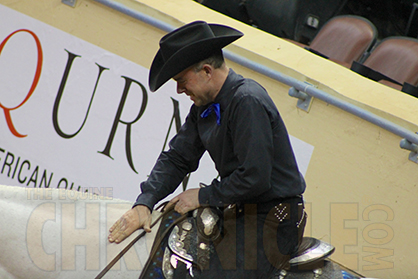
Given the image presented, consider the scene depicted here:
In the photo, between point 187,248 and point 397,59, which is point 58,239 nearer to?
point 187,248

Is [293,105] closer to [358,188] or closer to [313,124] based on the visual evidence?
[313,124]

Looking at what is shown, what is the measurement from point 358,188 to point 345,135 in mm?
357

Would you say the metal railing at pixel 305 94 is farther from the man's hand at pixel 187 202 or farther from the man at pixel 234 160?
the man's hand at pixel 187 202

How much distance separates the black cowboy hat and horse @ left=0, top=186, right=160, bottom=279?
0.60 metres

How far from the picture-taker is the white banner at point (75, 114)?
146 inches

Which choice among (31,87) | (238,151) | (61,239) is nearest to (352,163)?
(238,151)

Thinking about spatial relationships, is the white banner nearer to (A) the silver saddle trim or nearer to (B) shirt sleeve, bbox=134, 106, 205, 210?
(B) shirt sleeve, bbox=134, 106, 205, 210

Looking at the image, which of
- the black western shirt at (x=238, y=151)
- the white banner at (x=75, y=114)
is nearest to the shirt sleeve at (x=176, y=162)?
the black western shirt at (x=238, y=151)

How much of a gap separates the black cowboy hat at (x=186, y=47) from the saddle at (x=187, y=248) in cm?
57

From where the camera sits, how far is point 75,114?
3932mm

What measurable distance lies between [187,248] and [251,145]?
514mm

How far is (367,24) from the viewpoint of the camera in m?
4.83

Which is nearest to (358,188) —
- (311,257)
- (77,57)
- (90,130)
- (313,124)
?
(313,124)

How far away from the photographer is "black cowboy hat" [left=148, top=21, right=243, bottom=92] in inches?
68.6
